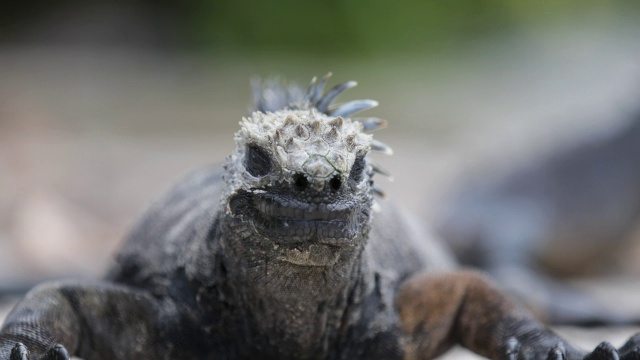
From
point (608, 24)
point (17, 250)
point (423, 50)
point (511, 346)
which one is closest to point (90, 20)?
point (423, 50)

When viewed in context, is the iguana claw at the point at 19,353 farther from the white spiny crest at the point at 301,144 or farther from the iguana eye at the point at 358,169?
the iguana eye at the point at 358,169

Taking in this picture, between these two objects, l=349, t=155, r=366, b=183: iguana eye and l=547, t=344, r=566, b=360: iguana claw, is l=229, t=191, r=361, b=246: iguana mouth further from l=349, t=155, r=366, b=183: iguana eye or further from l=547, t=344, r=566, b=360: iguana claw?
l=547, t=344, r=566, b=360: iguana claw

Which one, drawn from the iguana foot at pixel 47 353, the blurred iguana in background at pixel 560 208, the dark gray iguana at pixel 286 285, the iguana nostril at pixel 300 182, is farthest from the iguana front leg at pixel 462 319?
the blurred iguana in background at pixel 560 208

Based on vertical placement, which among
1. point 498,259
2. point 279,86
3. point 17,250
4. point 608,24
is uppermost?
point 608,24

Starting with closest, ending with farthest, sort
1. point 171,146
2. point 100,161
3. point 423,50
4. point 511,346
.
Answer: point 511,346 < point 100,161 < point 171,146 < point 423,50

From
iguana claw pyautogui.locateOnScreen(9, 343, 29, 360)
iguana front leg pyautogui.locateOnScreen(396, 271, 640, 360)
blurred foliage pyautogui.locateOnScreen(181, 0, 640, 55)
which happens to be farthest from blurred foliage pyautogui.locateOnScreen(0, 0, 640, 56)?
iguana claw pyautogui.locateOnScreen(9, 343, 29, 360)

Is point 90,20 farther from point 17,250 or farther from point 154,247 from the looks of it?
point 154,247
